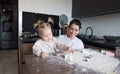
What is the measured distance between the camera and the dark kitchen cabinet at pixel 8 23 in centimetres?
517

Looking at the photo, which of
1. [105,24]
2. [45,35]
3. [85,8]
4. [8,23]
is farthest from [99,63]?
[8,23]

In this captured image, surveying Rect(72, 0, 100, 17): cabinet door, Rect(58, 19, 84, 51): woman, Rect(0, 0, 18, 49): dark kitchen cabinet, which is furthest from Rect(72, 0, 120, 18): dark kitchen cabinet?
Rect(0, 0, 18, 49): dark kitchen cabinet

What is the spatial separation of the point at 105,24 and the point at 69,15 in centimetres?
135

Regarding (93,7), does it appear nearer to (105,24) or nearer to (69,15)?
(105,24)

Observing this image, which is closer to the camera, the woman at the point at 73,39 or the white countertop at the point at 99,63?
the white countertop at the point at 99,63

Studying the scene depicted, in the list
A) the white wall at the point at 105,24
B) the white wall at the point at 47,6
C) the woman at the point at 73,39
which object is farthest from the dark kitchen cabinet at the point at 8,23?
the woman at the point at 73,39

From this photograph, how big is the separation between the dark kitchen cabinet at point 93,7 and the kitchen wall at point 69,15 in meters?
0.20

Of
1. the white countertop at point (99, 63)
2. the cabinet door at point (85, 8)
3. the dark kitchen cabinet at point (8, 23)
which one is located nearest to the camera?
the white countertop at point (99, 63)

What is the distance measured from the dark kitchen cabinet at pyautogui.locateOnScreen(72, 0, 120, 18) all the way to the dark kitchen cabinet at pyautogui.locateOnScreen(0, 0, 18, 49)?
2633mm

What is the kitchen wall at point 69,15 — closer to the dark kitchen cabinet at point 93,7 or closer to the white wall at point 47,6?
the white wall at point 47,6

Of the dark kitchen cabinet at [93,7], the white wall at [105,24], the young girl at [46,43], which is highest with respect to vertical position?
the dark kitchen cabinet at [93,7]

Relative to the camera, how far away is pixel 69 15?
3781 millimetres

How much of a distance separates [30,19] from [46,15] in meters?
0.45

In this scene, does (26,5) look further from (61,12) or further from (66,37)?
(66,37)
